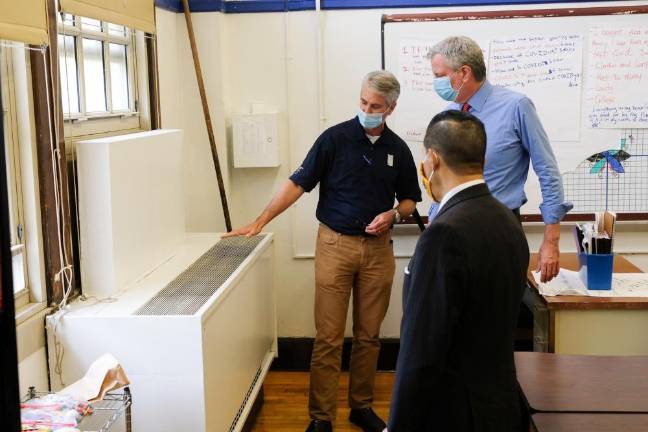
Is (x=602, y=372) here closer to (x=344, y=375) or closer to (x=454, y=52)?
(x=454, y=52)

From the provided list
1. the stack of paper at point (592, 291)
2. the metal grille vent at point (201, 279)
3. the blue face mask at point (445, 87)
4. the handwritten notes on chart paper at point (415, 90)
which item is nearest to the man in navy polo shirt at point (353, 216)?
the metal grille vent at point (201, 279)

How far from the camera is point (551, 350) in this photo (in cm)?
307

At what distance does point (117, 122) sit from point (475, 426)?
2.20 m

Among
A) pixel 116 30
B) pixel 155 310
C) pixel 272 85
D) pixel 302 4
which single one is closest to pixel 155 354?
pixel 155 310

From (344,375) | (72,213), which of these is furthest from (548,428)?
(344,375)

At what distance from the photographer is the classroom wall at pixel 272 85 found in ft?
13.9

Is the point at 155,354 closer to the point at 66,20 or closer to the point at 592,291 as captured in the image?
the point at 66,20

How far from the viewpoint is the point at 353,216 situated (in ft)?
11.7

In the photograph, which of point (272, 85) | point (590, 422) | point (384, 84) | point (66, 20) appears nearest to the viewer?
point (590, 422)

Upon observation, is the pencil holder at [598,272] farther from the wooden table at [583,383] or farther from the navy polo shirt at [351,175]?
the navy polo shirt at [351,175]

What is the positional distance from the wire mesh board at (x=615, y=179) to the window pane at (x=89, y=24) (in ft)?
8.24

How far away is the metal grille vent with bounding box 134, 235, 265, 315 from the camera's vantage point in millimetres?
2632

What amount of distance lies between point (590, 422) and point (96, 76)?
2319 millimetres

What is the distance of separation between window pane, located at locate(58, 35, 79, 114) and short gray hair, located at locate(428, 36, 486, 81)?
144 cm
